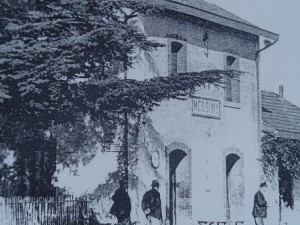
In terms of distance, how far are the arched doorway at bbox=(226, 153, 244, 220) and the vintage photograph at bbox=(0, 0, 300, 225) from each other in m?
0.04

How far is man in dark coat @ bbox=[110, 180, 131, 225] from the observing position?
49.2 ft

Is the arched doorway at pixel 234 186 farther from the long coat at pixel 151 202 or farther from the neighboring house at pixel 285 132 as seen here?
the long coat at pixel 151 202

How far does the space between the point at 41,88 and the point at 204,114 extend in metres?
9.39

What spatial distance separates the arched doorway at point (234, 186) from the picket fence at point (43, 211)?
7.26 meters

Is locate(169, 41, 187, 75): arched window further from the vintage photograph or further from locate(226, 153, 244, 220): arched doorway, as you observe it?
locate(226, 153, 244, 220): arched doorway

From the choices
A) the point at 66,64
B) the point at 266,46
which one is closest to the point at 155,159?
the point at 266,46

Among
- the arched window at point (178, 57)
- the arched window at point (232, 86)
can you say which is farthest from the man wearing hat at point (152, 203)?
the arched window at point (232, 86)

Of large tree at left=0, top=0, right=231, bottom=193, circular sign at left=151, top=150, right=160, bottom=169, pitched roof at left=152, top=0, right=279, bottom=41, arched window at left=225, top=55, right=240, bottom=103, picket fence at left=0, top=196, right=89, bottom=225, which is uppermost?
pitched roof at left=152, top=0, right=279, bottom=41

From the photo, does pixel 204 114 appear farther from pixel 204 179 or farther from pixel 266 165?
pixel 266 165

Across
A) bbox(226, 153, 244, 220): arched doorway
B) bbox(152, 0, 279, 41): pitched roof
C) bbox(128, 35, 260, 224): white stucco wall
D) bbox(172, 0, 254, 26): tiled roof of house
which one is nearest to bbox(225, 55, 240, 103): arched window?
bbox(128, 35, 260, 224): white stucco wall

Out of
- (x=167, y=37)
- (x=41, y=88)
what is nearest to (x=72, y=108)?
(x=41, y=88)

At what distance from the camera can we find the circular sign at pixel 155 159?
17.3 meters

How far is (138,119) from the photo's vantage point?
16.9 m

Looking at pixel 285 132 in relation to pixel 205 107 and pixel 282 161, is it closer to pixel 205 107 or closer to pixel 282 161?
pixel 282 161
